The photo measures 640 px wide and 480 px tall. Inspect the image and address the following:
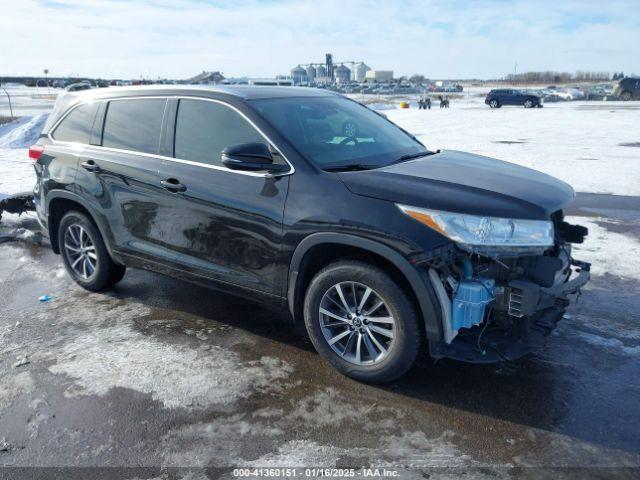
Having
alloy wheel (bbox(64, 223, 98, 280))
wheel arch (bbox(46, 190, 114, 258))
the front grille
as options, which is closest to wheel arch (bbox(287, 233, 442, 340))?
the front grille

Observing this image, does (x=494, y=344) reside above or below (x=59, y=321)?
above

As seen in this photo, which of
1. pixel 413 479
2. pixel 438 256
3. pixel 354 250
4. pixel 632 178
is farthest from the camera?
pixel 632 178

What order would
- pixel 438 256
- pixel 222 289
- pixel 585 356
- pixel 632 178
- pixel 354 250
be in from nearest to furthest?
pixel 438 256, pixel 354 250, pixel 585 356, pixel 222 289, pixel 632 178

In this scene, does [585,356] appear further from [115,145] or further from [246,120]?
[115,145]

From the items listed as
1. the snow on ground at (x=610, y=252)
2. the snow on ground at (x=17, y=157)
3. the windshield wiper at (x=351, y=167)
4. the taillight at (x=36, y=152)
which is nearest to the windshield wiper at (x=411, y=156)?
the windshield wiper at (x=351, y=167)

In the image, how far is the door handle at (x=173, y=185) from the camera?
13.6ft

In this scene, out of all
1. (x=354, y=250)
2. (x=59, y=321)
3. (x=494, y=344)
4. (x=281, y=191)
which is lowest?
(x=59, y=321)

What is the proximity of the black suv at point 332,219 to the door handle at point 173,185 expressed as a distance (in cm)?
1

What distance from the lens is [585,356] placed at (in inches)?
154

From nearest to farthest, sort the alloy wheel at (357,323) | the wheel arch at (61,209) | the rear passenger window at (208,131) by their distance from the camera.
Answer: the alloy wheel at (357,323), the rear passenger window at (208,131), the wheel arch at (61,209)

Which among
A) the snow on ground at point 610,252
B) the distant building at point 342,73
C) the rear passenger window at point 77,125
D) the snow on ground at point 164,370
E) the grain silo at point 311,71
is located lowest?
the snow on ground at point 164,370

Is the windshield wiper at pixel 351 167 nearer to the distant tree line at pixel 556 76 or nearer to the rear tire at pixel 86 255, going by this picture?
the rear tire at pixel 86 255

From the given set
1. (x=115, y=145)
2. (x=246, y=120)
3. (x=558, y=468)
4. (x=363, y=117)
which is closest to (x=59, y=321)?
(x=115, y=145)

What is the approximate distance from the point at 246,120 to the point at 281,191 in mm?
689
